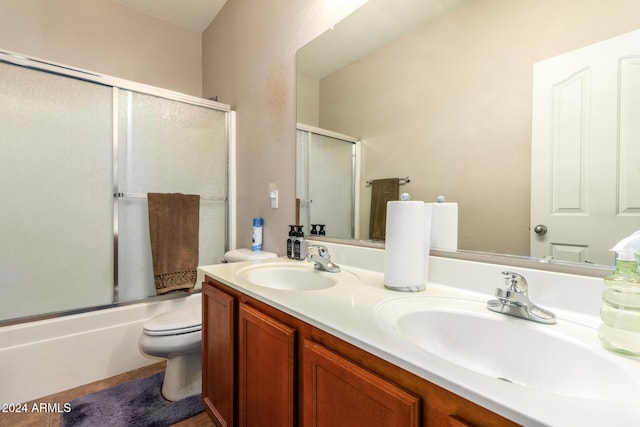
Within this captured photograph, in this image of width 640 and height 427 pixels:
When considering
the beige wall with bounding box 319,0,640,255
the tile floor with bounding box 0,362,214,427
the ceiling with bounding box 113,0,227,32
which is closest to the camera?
the beige wall with bounding box 319,0,640,255

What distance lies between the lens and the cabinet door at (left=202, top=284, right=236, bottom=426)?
1.07 meters

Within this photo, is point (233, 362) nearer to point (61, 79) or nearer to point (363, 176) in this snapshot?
point (363, 176)

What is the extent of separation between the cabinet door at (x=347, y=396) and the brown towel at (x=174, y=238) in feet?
4.98

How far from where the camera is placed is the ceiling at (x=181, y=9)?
2258 mm

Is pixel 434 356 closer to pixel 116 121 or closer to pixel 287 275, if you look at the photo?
pixel 287 275

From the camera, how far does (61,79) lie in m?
1.64

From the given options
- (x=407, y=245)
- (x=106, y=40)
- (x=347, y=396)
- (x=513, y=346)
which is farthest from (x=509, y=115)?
(x=106, y=40)

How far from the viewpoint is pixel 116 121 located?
180cm

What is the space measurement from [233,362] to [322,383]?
20.6 inches

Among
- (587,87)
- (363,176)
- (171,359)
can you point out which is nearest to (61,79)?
(171,359)

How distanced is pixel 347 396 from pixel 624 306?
0.55 m

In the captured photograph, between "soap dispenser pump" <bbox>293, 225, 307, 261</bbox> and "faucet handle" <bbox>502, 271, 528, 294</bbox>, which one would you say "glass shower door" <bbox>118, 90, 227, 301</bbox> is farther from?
"faucet handle" <bbox>502, 271, 528, 294</bbox>

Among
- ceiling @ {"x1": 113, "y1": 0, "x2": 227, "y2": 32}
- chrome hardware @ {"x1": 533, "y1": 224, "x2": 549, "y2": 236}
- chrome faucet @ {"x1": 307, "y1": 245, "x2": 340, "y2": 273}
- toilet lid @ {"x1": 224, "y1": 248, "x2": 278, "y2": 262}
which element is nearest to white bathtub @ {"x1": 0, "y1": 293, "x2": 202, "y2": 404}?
toilet lid @ {"x1": 224, "y1": 248, "x2": 278, "y2": 262}

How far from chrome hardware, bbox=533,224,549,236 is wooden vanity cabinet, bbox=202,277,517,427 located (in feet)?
1.90
